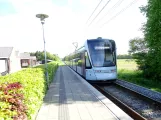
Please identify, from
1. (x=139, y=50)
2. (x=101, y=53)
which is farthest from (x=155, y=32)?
(x=139, y=50)

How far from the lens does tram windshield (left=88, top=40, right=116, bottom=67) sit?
16.2 meters

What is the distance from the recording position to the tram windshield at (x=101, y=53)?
1620 centimetres

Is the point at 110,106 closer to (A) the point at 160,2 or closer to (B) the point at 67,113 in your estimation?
(B) the point at 67,113

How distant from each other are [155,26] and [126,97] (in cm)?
899

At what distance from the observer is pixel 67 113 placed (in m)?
7.26

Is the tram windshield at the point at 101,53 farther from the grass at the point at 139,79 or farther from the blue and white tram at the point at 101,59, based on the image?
the grass at the point at 139,79

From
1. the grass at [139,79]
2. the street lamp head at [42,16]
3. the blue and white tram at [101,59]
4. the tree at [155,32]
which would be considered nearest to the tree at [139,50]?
the grass at [139,79]

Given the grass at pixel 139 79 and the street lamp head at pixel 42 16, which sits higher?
the street lamp head at pixel 42 16

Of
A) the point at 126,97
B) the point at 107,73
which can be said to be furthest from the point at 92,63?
the point at 126,97

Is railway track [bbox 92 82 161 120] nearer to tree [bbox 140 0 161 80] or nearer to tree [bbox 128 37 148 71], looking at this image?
tree [bbox 140 0 161 80]

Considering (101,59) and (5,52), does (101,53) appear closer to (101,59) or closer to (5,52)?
(101,59)

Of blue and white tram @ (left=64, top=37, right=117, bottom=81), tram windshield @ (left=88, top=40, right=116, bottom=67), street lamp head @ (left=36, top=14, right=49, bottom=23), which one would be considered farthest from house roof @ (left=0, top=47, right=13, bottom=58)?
street lamp head @ (left=36, top=14, right=49, bottom=23)

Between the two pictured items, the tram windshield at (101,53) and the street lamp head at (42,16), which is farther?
the tram windshield at (101,53)

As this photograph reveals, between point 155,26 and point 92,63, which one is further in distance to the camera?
point 155,26
